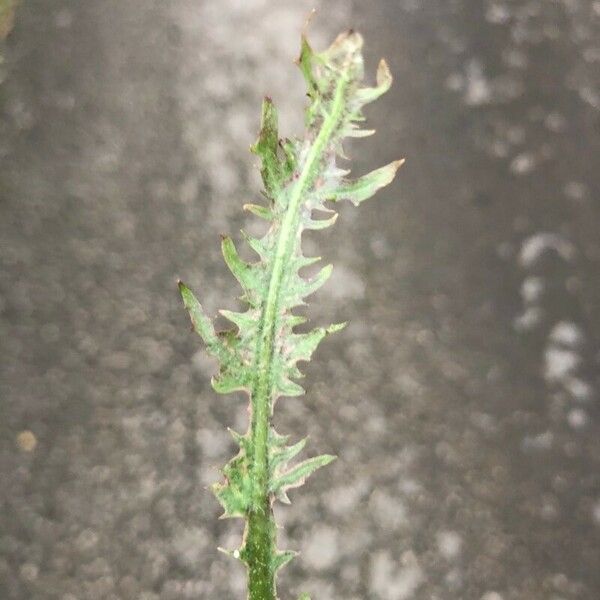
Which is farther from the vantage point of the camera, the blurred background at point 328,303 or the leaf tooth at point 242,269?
the blurred background at point 328,303

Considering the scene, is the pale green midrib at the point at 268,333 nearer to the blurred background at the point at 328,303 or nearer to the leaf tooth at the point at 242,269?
the leaf tooth at the point at 242,269

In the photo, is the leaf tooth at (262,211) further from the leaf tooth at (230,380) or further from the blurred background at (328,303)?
the blurred background at (328,303)

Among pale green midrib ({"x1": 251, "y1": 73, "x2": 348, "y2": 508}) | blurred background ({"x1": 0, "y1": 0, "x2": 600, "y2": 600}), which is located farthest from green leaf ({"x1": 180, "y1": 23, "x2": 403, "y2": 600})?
blurred background ({"x1": 0, "y1": 0, "x2": 600, "y2": 600})

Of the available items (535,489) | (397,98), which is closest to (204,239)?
(397,98)

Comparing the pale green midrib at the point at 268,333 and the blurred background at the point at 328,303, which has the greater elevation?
the pale green midrib at the point at 268,333

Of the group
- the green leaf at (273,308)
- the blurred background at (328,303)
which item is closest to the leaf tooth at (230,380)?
the green leaf at (273,308)

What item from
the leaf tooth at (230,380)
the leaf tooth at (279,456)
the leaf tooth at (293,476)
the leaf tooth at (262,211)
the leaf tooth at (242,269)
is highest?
the leaf tooth at (262,211)

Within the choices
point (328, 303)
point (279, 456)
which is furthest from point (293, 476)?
point (328, 303)

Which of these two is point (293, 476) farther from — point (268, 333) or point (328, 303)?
point (328, 303)
